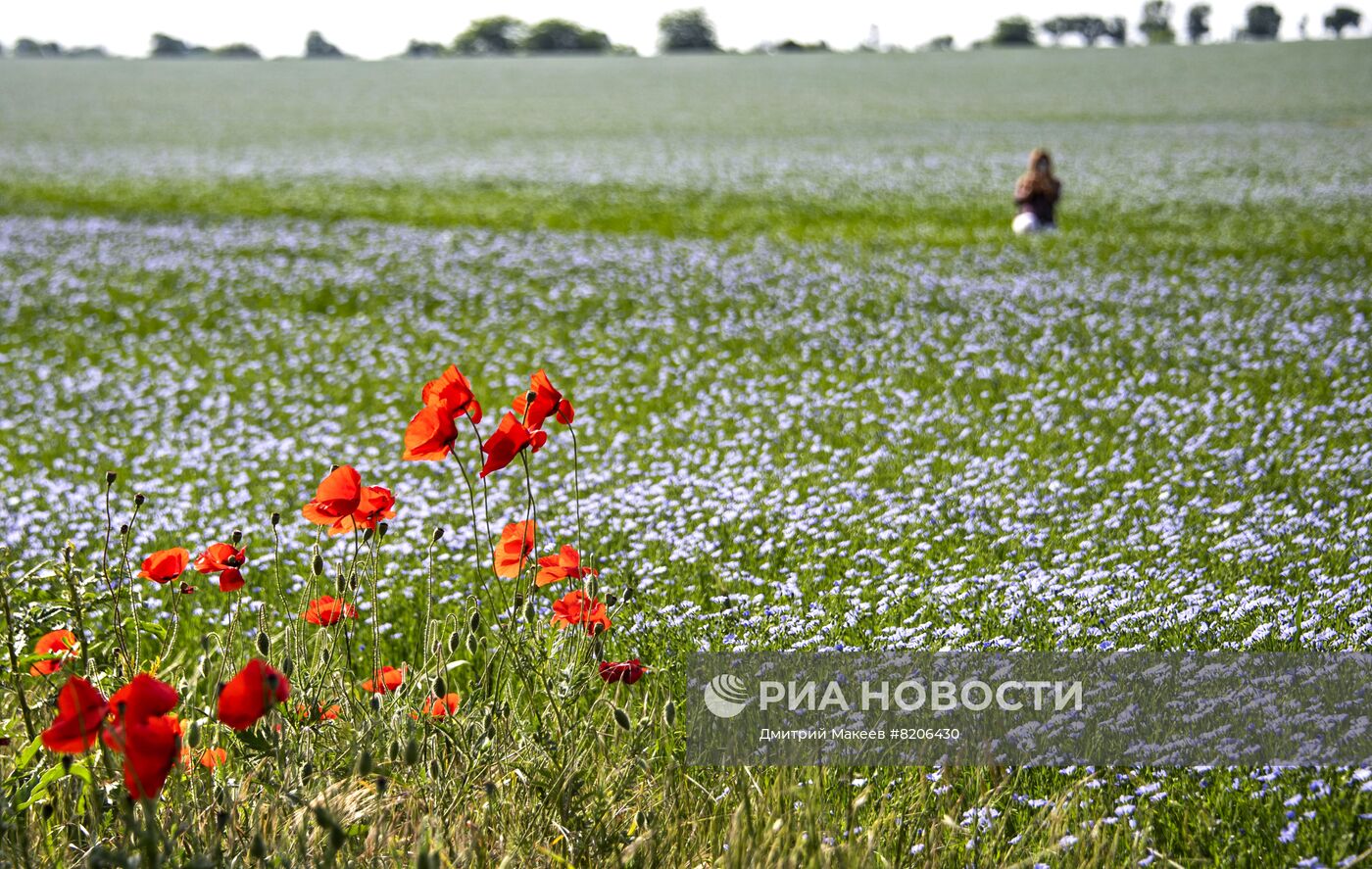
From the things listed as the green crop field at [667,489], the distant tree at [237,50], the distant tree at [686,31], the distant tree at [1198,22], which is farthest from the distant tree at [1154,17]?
the green crop field at [667,489]

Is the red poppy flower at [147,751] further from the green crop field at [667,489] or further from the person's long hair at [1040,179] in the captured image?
the person's long hair at [1040,179]

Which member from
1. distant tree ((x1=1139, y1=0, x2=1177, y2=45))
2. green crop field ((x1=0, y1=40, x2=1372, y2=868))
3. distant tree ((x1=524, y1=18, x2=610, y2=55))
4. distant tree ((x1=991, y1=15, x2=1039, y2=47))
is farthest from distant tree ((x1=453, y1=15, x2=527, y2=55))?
green crop field ((x1=0, y1=40, x2=1372, y2=868))

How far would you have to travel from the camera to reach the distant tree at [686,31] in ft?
437

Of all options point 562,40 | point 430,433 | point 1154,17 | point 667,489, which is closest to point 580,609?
point 430,433

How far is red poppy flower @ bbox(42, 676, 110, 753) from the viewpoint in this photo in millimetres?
1939

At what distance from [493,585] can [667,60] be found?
3036 inches

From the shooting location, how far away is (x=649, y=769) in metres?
3.10

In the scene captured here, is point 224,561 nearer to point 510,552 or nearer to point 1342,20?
point 510,552

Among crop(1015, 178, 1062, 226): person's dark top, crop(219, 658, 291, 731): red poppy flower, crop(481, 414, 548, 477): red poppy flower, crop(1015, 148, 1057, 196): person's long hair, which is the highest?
crop(1015, 148, 1057, 196): person's long hair

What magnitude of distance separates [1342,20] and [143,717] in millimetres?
140575

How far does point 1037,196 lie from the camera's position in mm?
15188

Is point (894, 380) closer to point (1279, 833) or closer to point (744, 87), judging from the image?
point (1279, 833)

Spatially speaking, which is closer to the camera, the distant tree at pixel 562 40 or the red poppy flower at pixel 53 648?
the red poppy flower at pixel 53 648

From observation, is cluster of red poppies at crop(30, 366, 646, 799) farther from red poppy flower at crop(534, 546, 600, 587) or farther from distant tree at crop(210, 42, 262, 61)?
distant tree at crop(210, 42, 262, 61)
